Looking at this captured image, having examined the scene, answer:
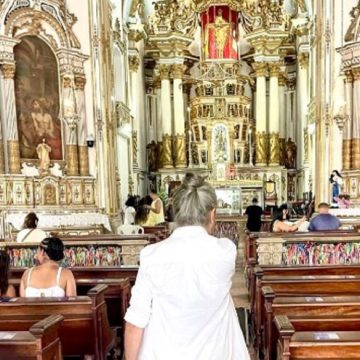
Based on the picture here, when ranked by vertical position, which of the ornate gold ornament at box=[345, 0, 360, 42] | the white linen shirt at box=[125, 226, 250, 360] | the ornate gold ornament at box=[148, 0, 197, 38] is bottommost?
the white linen shirt at box=[125, 226, 250, 360]

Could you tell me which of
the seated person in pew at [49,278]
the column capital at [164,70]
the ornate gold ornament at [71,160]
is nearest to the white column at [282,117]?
the column capital at [164,70]

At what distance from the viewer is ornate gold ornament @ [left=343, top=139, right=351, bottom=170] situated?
10.6 m

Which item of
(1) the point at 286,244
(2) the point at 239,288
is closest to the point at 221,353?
(1) the point at 286,244

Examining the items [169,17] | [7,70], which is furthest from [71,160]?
[169,17]

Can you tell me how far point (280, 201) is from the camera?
18.5 metres

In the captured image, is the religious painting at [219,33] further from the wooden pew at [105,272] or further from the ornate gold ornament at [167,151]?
the wooden pew at [105,272]

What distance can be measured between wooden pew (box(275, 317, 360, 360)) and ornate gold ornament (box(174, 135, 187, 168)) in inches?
654

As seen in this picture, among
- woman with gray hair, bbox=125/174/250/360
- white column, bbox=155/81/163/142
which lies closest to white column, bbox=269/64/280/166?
white column, bbox=155/81/163/142

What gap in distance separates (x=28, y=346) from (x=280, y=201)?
17000 millimetres

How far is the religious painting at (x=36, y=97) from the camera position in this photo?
1007 centimetres

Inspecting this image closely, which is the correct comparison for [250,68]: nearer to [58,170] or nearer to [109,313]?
[58,170]

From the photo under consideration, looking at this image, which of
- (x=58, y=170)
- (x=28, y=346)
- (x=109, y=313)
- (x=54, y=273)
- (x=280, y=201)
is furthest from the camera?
(x=280, y=201)

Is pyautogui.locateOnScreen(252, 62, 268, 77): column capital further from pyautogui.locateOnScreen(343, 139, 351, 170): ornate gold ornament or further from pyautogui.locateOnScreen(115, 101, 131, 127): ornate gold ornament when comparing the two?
pyautogui.locateOnScreen(343, 139, 351, 170): ornate gold ornament

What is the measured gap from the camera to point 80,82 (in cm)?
1064
